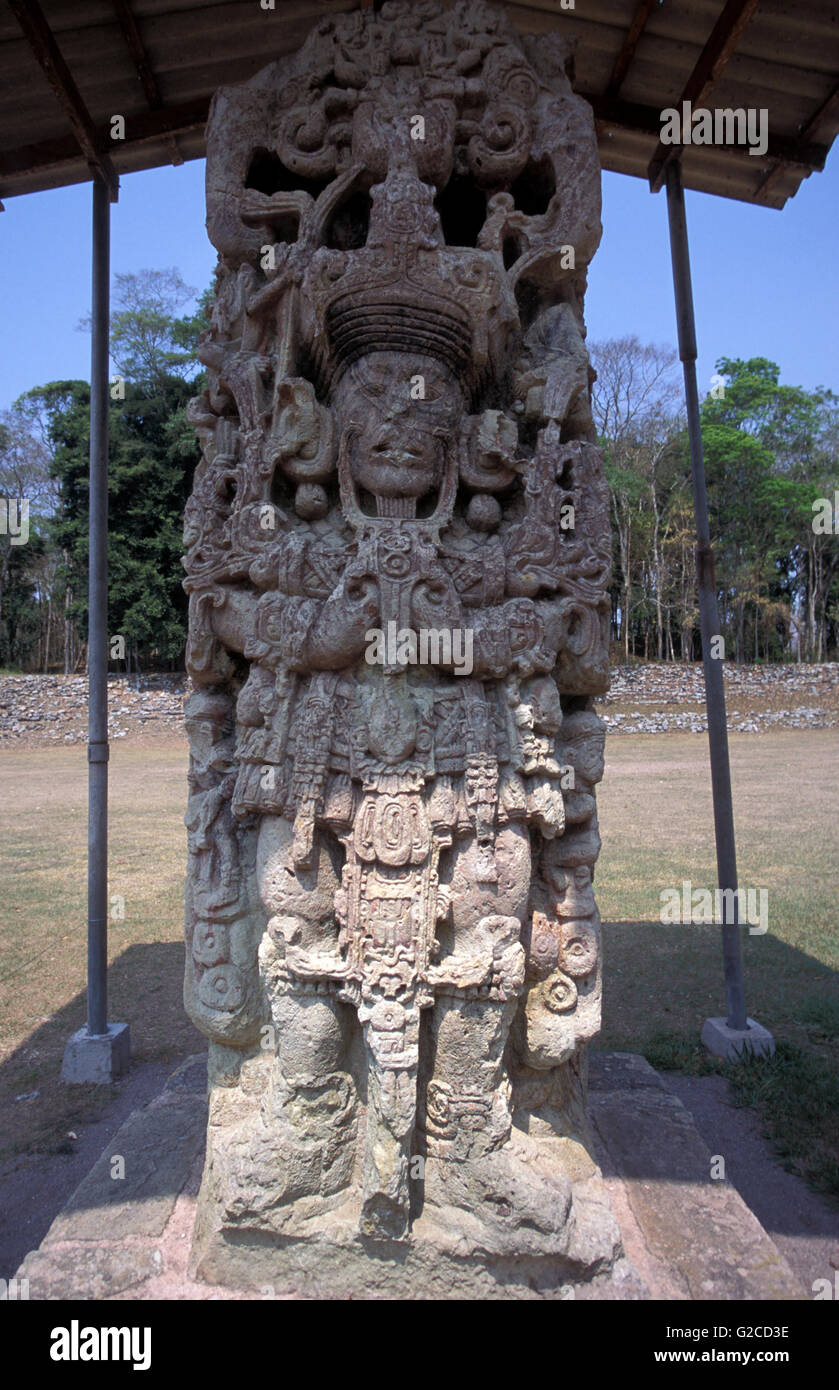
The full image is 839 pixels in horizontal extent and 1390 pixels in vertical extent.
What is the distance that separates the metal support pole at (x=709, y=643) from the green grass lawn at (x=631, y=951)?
56cm

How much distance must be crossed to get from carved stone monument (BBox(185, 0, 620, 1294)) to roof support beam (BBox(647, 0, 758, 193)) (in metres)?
0.91

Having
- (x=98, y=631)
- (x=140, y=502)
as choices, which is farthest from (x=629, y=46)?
(x=140, y=502)

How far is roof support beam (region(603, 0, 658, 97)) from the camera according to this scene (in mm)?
3941

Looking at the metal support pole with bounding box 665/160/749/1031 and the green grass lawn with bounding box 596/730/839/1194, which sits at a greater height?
the metal support pole with bounding box 665/160/749/1031

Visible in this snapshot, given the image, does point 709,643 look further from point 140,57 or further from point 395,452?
point 140,57

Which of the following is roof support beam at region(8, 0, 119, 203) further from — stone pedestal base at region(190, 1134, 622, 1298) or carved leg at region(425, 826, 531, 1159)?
stone pedestal base at region(190, 1134, 622, 1298)

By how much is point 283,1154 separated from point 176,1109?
124 centimetres

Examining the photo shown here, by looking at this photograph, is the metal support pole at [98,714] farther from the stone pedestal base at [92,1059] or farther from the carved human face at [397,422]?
the carved human face at [397,422]

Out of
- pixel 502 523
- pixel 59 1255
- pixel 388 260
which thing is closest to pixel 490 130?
pixel 388 260

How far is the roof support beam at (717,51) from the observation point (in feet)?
12.2

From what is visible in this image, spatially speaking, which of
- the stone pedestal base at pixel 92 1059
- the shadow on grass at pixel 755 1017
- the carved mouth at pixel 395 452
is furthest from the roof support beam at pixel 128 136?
the shadow on grass at pixel 755 1017

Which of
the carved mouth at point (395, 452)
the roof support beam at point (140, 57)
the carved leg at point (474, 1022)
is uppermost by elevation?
the roof support beam at point (140, 57)

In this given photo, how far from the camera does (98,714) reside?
15.2 feet

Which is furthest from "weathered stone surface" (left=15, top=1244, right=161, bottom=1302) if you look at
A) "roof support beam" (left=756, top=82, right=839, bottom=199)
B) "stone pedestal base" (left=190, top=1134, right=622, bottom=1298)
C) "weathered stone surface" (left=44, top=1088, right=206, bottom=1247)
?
"roof support beam" (left=756, top=82, right=839, bottom=199)
